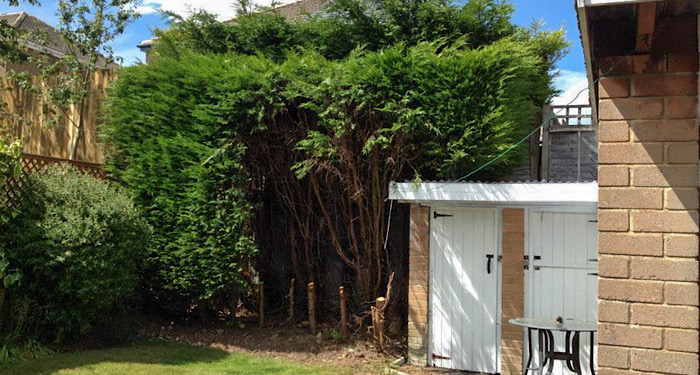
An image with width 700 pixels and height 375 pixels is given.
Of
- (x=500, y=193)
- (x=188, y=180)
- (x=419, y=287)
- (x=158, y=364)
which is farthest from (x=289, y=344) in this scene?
(x=500, y=193)

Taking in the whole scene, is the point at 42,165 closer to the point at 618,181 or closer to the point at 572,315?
the point at 572,315

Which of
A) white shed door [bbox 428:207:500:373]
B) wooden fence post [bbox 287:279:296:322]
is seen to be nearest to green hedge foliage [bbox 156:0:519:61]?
white shed door [bbox 428:207:500:373]

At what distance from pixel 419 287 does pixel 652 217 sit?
5095mm

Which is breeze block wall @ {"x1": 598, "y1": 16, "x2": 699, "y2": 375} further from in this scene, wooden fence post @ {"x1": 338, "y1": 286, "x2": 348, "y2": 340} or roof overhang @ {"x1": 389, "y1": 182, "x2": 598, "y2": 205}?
wooden fence post @ {"x1": 338, "y1": 286, "x2": 348, "y2": 340}

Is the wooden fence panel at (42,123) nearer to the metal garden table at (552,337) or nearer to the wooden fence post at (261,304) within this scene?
the wooden fence post at (261,304)

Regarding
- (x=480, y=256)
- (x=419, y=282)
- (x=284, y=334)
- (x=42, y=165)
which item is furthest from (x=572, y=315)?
(x=42, y=165)

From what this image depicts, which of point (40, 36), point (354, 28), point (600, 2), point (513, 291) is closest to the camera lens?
point (600, 2)

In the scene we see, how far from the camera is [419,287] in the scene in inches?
292

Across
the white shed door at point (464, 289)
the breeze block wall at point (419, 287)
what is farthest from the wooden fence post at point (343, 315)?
the white shed door at point (464, 289)

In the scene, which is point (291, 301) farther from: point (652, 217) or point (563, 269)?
point (652, 217)

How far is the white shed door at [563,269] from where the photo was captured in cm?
672

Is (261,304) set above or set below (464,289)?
below

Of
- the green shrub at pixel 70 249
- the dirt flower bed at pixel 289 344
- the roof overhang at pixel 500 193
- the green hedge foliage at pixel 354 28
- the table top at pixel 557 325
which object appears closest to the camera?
the table top at pixel 557 325

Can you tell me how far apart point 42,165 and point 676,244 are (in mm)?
7545
